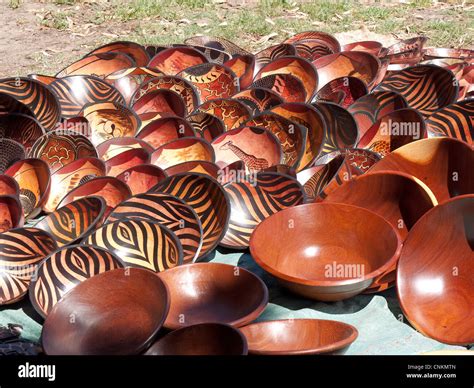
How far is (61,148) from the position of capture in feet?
11.8

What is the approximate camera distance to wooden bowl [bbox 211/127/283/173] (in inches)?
141

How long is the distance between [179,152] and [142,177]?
32 cm

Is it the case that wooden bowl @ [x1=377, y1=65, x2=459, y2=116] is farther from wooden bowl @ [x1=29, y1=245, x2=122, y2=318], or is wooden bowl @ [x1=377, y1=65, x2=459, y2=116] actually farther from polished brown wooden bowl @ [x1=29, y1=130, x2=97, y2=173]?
wooden bowl @ [x1=29, y1=245, x2=122, y2=318]

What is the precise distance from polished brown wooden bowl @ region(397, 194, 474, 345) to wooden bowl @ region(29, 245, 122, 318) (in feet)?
3.46

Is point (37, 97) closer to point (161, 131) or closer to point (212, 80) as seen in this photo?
point (161, 131)

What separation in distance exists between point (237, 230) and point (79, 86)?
165cm

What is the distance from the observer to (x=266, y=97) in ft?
13.1

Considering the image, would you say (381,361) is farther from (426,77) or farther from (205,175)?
(426,77)

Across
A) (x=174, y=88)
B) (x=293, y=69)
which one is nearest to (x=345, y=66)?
(x=293, y=69)

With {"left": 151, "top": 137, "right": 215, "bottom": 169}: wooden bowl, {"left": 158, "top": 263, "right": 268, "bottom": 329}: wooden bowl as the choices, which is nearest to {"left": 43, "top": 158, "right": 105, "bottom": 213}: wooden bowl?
{"left": 151, "top": 137, "right": 215, "bottom": 169}: wooden bowl

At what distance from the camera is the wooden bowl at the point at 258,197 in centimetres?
314

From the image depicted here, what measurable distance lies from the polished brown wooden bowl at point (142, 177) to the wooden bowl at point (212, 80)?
41.7 inches

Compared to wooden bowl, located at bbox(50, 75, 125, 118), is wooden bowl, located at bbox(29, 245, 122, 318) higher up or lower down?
lower down

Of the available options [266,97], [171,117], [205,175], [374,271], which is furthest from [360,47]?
[374,271]
